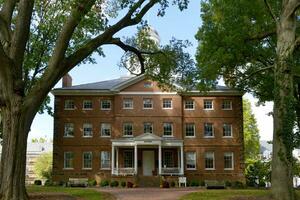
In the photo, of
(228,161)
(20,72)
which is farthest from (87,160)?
(20,72)

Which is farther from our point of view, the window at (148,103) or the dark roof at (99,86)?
the dark roof at (99,86)

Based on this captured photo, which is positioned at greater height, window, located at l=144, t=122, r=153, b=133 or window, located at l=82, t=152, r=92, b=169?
window, located at l=144, t=122, r=153, b=133

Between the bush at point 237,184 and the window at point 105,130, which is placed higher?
the window at point 105,130

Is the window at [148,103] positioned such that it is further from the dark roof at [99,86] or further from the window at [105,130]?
the window at [105,130]

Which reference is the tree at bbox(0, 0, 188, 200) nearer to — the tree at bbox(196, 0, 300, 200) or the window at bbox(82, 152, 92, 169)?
the tree at bbox(196, 0, 300, 200)

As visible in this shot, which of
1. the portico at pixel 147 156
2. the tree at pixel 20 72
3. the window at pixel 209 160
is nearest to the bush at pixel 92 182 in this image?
the portico at pixel 147 156

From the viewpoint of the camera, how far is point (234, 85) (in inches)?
1077

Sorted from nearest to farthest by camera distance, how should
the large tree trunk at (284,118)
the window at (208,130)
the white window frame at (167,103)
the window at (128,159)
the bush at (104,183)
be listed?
the large tree trunk at (284,118)
the bush at (104,183)
the window at (128,159)
the window at (208,130)
the white window frame at (167,103)

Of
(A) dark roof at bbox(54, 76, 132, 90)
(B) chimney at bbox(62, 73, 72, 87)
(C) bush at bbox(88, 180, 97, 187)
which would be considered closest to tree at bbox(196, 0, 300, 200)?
(A) dark roof at bbox(54, 76, 132, 90)

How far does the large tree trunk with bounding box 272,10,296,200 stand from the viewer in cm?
1689

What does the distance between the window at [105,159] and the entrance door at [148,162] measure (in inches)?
134

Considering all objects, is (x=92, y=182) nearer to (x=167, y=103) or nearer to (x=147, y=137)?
(x=147, y=137)

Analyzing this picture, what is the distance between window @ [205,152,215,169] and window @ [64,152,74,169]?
41.1 feet

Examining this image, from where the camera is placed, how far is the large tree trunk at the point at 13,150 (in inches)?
607
